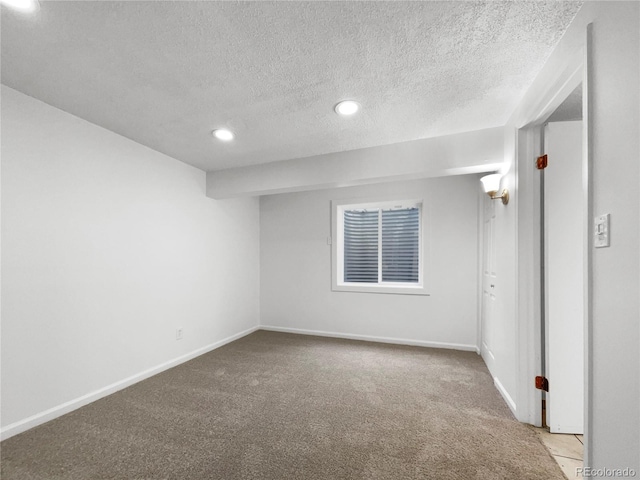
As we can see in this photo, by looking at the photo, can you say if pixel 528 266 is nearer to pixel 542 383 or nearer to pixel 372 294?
pixel 542 383

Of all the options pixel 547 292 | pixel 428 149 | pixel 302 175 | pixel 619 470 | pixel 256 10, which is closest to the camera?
pixel 619 470

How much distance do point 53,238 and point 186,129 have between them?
1308mm

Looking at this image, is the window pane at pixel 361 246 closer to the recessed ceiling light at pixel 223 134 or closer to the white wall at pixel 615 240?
the recessed ceiling light at pixel 223 134

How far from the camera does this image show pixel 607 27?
101 cm

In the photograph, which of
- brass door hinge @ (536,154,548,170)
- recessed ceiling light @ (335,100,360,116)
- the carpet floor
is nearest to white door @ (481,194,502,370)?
the carpet floor

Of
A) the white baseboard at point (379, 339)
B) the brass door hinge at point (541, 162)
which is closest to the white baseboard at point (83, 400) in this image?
the white baseboard at point (379, 339)

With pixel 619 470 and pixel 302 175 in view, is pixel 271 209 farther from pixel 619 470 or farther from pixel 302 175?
pixel 619 470

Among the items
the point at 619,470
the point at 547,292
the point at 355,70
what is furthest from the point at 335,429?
the point at 355,70

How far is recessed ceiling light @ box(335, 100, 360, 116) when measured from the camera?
198cm

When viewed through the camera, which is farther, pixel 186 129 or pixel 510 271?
pixel 186 129

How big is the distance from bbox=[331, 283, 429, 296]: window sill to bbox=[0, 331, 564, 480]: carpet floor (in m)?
1.00

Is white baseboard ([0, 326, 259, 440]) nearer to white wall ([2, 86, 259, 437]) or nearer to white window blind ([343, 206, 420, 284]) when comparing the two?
white wall ([2, 86, 259, 437])

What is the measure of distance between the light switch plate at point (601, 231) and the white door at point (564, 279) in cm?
92

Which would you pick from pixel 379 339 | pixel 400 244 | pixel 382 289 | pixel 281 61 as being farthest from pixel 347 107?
pixel 379 339
